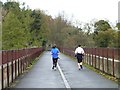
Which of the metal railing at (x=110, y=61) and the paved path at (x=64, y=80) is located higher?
the metal railing at (x=110, y=61)

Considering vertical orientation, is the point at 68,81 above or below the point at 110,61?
below

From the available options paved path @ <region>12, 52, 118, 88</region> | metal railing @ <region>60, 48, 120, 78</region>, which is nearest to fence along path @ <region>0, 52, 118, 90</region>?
paved path @ <region>12, 52, 118, 88</region>

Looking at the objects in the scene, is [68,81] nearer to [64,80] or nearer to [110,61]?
[64,80]

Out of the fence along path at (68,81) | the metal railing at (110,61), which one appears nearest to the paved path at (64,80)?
the fence along path at (68,81)

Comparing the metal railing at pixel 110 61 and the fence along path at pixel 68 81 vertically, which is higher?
the metal railing at pixel 110 61

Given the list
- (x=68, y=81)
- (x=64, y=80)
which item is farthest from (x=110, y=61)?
(x=68, y=81)

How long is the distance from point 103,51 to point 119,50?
5.01 meters

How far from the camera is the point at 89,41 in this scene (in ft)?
256

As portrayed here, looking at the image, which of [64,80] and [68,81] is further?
[64,80]

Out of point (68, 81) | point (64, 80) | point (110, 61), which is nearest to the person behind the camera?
point (68, 81)

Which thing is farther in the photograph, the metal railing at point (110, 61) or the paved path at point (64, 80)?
the metal railing at point (110, 61)

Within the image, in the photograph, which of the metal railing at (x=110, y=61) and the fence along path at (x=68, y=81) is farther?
the metal railing at (x=110, y=61)

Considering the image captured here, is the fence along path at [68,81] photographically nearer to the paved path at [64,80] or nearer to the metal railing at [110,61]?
the paved path at [64,80]

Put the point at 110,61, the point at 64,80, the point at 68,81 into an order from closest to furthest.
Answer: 1. the point at 68,81
2. the point at 64,80
3. the point at 110,61
